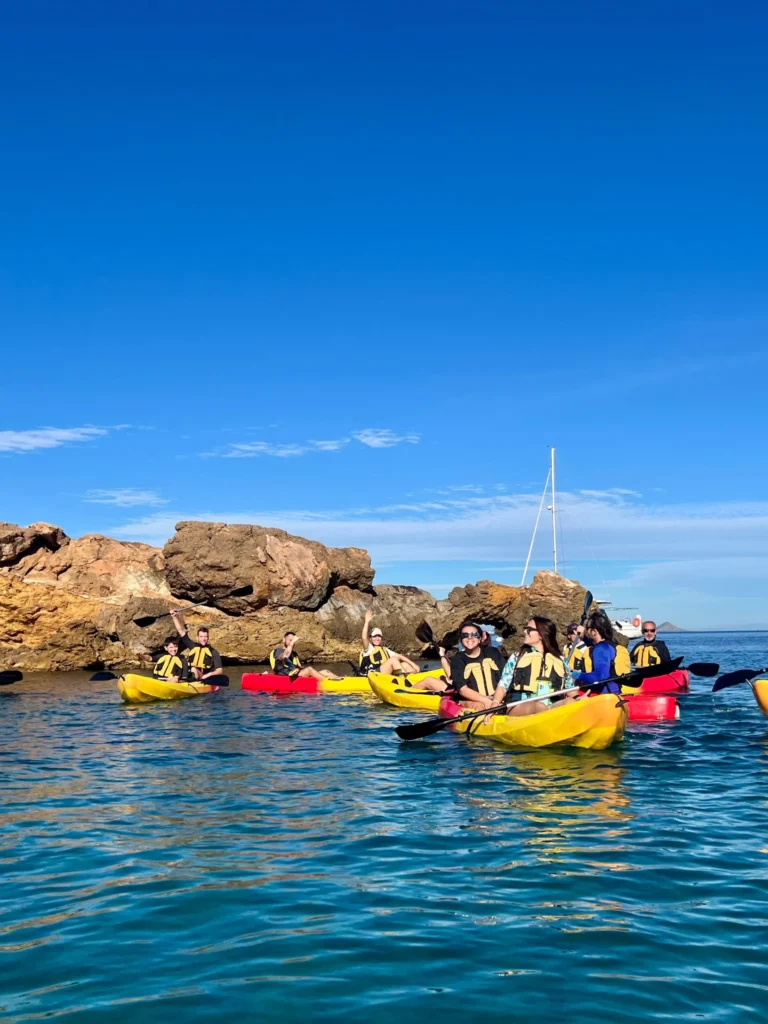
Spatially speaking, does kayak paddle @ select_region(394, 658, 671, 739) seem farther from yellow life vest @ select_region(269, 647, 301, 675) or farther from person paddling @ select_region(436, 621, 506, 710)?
yellow life vest @ select_region(269, 647, 301, 675)

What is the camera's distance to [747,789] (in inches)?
313

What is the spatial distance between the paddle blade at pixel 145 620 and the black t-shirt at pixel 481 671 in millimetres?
17227

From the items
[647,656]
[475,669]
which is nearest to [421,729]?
[475,669]

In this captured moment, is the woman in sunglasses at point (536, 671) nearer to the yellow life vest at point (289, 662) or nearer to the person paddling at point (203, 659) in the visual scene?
the person paddling at point (203, 659)

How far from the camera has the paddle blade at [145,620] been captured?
26.7 m

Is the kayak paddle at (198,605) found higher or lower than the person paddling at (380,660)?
higher

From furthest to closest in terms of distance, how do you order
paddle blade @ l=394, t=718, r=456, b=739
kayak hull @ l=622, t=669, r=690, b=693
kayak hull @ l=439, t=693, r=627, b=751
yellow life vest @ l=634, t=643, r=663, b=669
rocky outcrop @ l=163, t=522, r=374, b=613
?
rocky outcrop @ l=163, t=522, r=374, b=613, kayak hull @ l=622, t=669, r=690, b=693, yellow life vest @ l=634, t=643, r=663, b=669, paddle blade @ l=394, t=718, r=456, b=739, kayak hull @ l=439, t=693, r=627, b=751

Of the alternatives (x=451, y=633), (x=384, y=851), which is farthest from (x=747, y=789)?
(x=451, y=633)

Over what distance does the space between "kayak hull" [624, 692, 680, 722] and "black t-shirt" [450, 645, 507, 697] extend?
2.90m

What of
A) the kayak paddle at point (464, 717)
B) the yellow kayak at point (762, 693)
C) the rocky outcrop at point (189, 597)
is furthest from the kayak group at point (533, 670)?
the rocky outcrop at point (189, 597)

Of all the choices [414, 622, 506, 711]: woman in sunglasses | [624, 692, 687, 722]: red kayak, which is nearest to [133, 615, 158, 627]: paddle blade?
[414, 622, 506, 711]: woman in sunglasses

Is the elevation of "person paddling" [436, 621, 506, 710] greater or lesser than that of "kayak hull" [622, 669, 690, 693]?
greater

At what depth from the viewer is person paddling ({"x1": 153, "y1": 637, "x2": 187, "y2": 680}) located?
18.1 m

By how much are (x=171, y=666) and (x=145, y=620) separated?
30.3 ft
